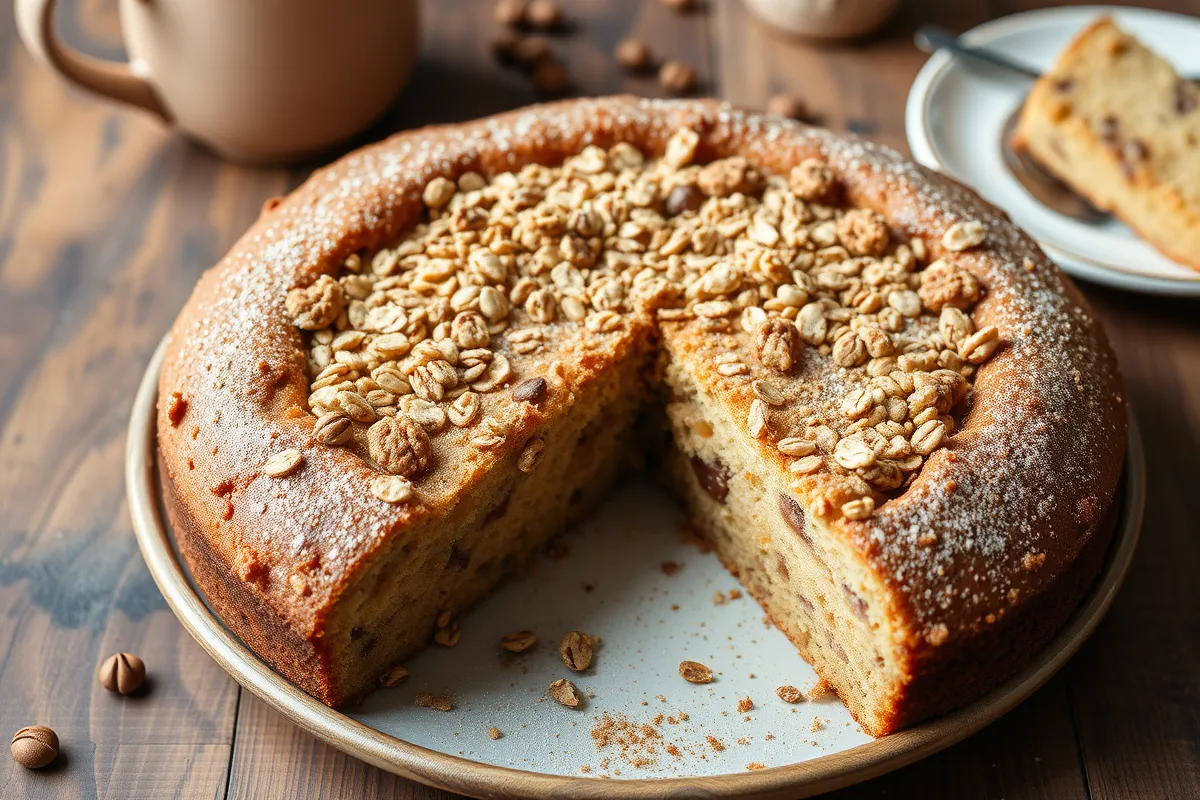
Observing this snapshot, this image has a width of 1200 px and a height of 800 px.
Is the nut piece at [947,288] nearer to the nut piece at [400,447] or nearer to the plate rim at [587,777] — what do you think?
the plate rim at [587,777]

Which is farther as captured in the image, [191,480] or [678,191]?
[678,191]

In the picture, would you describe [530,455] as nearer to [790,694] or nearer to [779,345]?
[779,345]

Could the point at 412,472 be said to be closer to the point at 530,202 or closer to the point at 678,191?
the point at 530,202

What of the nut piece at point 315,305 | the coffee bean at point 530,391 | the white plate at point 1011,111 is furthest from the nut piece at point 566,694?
the white plate at point 1011,111

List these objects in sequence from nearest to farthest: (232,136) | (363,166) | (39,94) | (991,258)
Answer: (991,258) < (363,166) < (232,136) < (39,94)

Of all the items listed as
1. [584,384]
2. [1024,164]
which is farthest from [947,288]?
[1024,164]

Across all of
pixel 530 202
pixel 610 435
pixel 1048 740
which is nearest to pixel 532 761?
pixel 610 435

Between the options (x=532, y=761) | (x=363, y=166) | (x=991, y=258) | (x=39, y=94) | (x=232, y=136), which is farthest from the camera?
(x=39, y=94)

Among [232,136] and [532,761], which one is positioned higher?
[232,136]
